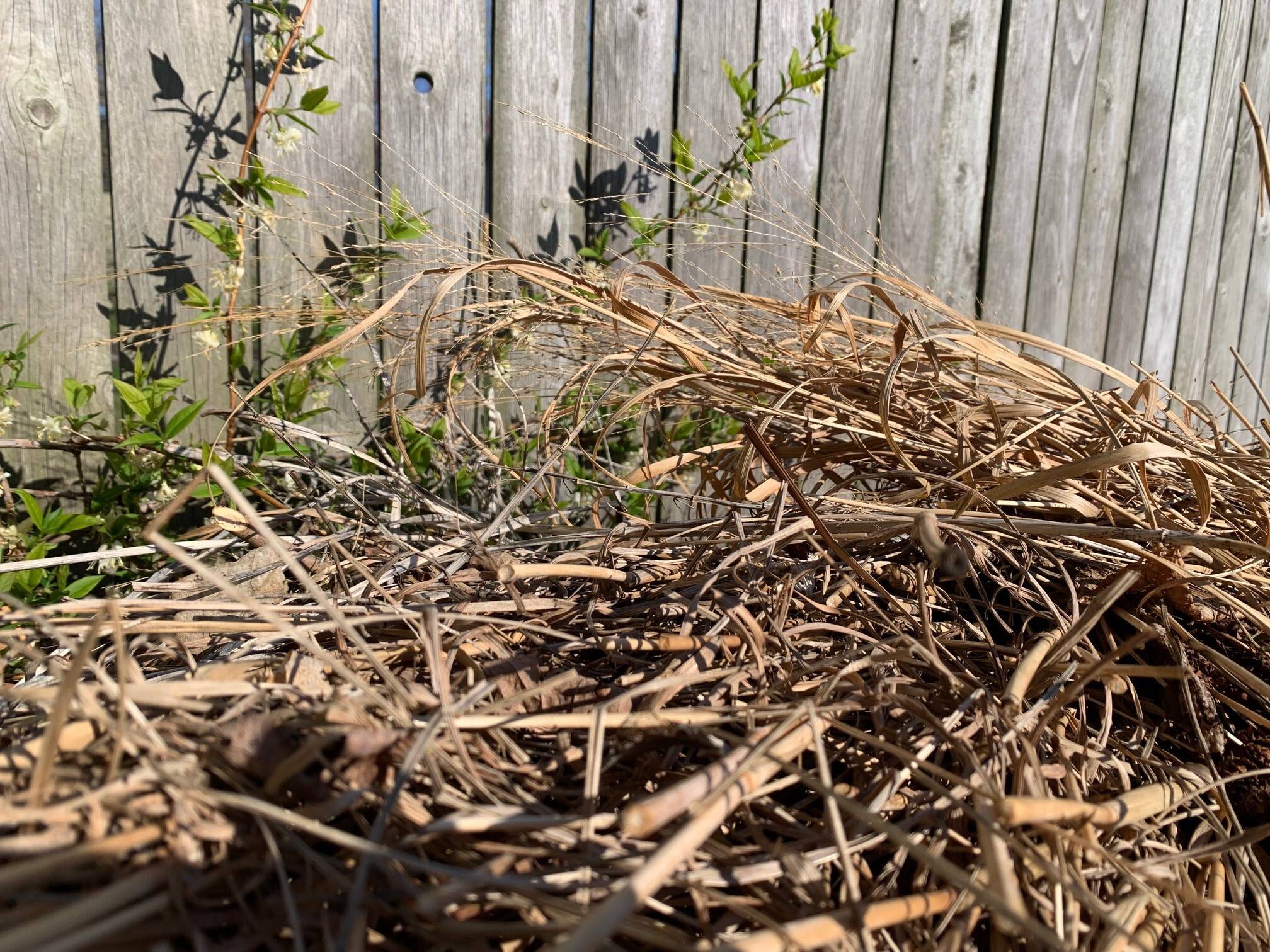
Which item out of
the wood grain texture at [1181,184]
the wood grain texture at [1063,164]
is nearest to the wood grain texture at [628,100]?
the wood grain texture at [1063,164]

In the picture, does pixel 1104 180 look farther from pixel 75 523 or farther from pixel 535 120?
pixel 75 523

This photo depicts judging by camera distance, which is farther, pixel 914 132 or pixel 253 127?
pixel 914 132

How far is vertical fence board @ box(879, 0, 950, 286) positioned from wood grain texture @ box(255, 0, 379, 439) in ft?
3.73

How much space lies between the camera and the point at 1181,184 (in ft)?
8.08

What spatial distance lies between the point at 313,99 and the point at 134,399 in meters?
0.52

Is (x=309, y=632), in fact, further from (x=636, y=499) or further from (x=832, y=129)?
(x=832, y=129)

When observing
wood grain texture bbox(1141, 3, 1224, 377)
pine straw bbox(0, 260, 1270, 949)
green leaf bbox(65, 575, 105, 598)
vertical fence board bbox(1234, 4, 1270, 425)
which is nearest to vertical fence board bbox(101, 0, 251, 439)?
green leaf bbox(65, 575, 105, 598)

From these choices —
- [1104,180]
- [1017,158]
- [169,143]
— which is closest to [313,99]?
[169,143]

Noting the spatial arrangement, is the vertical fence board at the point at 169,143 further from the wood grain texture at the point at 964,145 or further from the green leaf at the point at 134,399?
the wood grain texture at the point at 964,145

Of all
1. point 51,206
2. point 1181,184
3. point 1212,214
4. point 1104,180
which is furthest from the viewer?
point 1212,214

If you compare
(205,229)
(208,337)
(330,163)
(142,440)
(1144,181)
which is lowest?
(142,440)

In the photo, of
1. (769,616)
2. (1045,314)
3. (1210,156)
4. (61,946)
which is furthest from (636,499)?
(1210,156)

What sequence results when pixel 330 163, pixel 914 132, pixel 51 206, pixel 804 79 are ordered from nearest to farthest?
pixel 51 206, pixel 330 163, pixel 804 79, pixel 914 132

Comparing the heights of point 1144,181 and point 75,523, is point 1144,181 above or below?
above
